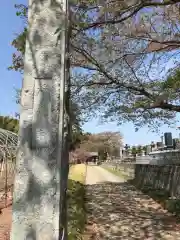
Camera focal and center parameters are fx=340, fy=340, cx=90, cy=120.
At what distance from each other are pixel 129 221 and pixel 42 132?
7387mm

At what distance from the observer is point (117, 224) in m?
8.66

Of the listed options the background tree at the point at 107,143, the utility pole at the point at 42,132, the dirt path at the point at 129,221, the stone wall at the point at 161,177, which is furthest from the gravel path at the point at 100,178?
the background tree at the point at 107,143

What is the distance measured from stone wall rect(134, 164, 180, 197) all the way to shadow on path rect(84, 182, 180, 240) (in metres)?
1.02

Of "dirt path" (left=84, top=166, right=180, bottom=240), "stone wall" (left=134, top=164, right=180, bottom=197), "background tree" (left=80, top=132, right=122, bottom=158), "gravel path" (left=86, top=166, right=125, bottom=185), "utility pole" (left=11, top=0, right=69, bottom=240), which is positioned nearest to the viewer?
"utility pole" (left=11, top=0, right=69, bottom=240)

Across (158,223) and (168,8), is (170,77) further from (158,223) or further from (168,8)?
(158,223)

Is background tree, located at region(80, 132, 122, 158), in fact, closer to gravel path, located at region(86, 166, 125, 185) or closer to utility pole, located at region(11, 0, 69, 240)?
gravel path, located at region(86, 166, 125, 185)

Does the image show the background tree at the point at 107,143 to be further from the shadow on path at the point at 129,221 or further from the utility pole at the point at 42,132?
the utility pole at the point at 42,132

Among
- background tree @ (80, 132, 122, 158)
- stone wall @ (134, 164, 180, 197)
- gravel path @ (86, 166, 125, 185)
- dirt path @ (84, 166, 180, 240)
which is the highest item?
background tree @ (80, 132, 122, 158)

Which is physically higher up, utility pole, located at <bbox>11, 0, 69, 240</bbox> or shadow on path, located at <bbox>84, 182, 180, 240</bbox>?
utility pole, located at <bbox>11, 0, 69, 240</bbox>

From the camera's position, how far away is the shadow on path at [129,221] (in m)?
7.57

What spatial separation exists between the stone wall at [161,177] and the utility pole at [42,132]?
10.4m

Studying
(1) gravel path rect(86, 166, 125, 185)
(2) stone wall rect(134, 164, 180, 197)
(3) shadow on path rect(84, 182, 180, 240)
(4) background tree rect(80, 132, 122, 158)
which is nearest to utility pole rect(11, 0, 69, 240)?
(3) shadow on path rect(84, 182, 180, 240)

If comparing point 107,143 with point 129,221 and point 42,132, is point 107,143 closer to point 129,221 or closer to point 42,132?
point 129,221

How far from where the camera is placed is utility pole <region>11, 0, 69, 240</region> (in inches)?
85.2
